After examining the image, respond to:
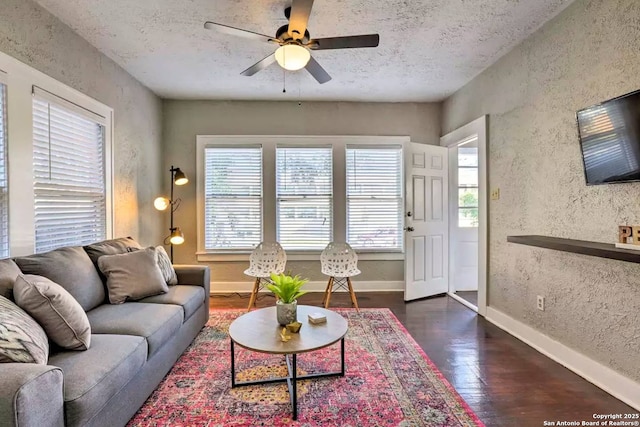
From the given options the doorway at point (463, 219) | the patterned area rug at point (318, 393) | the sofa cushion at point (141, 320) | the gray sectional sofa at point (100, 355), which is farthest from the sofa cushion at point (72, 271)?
the doorway at point (463, 219)

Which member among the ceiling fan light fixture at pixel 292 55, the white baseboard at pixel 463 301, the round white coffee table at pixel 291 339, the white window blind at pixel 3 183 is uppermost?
the ceiling fan light fixture at pixel 292 55

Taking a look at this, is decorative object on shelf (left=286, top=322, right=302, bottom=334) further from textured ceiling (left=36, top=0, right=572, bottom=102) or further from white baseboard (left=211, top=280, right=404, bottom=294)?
white baseboard (left=211, top=280, right=404, bottom=294)

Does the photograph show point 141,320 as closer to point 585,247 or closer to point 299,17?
point 299,17

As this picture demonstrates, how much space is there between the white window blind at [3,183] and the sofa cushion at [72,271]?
25cm

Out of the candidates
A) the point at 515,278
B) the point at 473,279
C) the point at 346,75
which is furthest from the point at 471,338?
the point at 346,75

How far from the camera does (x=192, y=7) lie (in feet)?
8.11

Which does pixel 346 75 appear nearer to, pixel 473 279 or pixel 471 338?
pixel 471 338

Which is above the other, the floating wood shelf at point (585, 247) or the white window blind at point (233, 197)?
the white window blind at point (233, 197)

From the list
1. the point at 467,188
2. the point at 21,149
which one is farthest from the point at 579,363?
the point at 21,149

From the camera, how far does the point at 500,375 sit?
2.37 m

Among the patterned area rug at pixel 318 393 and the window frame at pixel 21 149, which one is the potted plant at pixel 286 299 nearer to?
the patterned area rug at pixel 318 393

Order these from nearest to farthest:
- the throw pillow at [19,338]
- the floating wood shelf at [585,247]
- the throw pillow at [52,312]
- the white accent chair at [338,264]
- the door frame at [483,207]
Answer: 1. the throw pillow at [19,338]
2. the throw pillow at [52,312]
3. the floating wood shelf at [585,247]
4. the door frame at [483,207]
5. the white accent chair at [338,264]

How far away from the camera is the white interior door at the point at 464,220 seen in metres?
4.60

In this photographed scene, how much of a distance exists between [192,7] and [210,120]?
2237 mm
